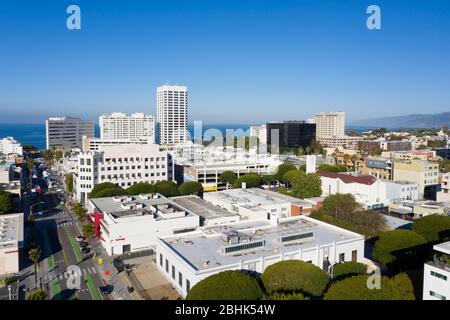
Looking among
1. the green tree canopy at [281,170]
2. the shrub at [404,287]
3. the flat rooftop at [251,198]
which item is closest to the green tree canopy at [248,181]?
the green tree canopy at [281,170]

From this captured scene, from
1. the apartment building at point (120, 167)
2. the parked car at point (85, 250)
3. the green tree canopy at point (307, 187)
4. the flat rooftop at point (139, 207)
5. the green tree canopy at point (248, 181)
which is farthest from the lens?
the green tree canopy at point (248, 181)

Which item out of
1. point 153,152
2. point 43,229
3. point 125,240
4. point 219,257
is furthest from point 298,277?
point 153,152

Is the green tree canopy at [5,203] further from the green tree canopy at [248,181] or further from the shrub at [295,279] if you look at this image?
the shrub at [295,279]

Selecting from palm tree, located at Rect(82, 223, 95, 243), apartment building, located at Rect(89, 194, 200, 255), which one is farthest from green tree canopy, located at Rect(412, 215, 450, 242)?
palm tree, located at Rect(82, 223, 95, 243)

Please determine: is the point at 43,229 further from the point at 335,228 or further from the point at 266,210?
the point at 335,228

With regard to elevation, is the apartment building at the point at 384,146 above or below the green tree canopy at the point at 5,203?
above

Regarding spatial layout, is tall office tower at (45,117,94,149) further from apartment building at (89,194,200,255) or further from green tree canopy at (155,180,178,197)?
apartment building at (89,194,200,255)
